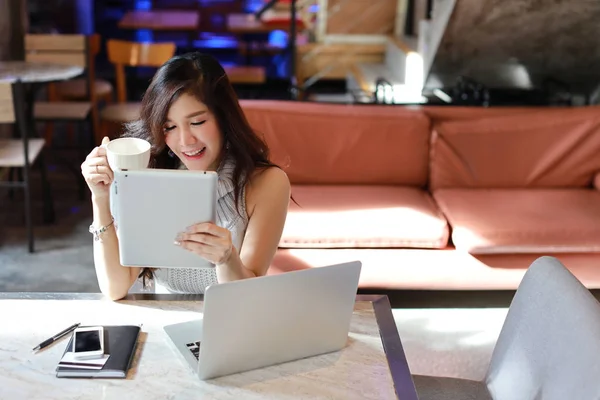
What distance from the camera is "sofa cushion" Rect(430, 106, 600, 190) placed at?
11.0 feet

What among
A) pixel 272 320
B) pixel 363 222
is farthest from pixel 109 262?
pixel 363 222

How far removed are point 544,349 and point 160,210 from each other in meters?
0.79

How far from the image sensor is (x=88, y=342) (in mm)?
1493

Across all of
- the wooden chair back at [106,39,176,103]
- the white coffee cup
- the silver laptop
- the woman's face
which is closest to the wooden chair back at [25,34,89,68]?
the wooden chair back at [106,39,176,103]

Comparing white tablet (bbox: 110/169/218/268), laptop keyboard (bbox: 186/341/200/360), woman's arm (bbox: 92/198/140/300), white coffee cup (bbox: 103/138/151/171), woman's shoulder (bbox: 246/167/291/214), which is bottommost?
laptop keyboard (bbox: 186/341/200/360)

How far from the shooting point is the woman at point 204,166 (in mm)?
1701

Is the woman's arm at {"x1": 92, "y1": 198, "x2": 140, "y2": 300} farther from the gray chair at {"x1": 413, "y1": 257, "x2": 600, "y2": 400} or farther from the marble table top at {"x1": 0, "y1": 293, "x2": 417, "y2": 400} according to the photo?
the gray chair at {"x1": 413, "y1": 257, "x2": 600, "y2": 400}

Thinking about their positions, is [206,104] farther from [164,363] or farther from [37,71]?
[37,71]

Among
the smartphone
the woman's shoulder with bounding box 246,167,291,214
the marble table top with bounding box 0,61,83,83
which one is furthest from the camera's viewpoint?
the marble table top with bounding box 0,61,83,83

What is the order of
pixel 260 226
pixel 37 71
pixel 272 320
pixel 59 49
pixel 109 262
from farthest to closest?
pixel 59 49 < pixel 37 71 < pixel 260 226 < pixel 109 262 < pixel 272 320

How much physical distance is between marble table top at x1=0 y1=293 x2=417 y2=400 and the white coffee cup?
1.20ft

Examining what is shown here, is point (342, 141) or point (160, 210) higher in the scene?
point (160, 210)

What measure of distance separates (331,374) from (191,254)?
0.35m

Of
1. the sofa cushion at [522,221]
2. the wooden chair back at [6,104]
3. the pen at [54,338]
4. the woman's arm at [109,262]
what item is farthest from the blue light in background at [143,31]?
the pen at [54,338]
